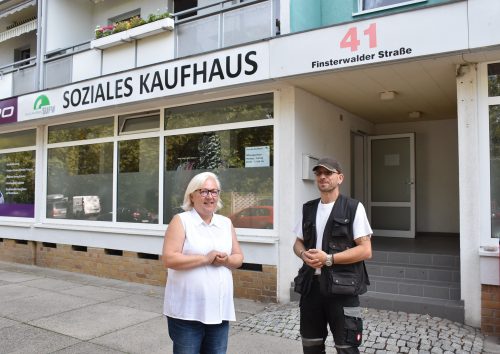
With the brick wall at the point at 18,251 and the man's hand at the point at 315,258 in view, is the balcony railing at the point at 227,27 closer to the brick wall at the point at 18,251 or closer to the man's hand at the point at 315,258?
the man's hand at the point at 315,258

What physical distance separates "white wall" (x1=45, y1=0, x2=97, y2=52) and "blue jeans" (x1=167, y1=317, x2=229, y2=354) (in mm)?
8961

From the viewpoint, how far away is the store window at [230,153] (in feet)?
23.0

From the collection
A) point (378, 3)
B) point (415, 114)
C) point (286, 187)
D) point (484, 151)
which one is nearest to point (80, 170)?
point (286, 187)

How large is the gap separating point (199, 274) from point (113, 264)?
20.6 ft

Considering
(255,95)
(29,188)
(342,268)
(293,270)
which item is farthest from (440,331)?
(29,188)

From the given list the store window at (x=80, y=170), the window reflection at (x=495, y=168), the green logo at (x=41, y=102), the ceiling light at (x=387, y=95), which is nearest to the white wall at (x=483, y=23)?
the window reflection at (x=495, y=168)

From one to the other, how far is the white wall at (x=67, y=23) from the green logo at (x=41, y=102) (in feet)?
4.35

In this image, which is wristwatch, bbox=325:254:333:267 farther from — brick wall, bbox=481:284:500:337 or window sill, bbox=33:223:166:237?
window sill, bbox=33:223:166:237

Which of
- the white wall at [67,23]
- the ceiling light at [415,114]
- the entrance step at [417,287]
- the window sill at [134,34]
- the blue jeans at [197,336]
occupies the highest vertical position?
the white wall at [67,23]

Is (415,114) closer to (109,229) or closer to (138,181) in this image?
(138,181)

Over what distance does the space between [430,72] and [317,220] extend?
11.8 ft

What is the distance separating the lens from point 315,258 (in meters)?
3.05

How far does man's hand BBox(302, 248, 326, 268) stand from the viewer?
3043mm

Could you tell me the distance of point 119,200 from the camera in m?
8.84
